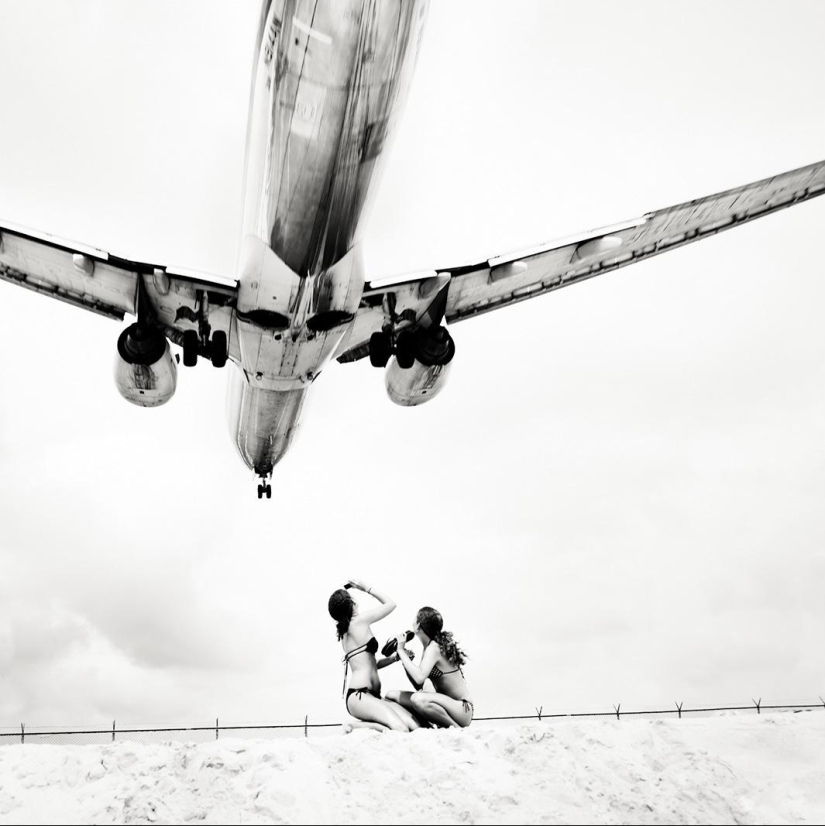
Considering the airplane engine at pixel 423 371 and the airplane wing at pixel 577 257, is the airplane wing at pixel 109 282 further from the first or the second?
the airplane engine at pixel 423 371

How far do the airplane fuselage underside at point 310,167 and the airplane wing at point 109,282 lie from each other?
75 cm

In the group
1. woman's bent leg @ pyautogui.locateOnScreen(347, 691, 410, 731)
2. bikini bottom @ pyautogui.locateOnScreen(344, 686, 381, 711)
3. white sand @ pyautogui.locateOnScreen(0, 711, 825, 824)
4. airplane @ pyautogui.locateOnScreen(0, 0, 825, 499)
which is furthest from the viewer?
airplane @ pyautogui.locateOnScreen(0, 0, 825, 499)

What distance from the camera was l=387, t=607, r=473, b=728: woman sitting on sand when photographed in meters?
9.27

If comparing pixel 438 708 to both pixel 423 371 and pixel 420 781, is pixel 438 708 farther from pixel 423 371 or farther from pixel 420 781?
pixel 423 371

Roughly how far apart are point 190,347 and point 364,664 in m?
8.72

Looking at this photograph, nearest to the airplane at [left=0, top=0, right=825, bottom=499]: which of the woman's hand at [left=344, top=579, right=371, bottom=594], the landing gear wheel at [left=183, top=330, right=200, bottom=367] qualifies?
the landing gear wheel at [left=183, top=330, right=200, bottom=367]

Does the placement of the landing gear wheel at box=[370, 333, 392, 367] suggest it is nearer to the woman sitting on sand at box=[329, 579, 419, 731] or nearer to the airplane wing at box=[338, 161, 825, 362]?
the airplane wing at box=[338, 161, 825, 362]

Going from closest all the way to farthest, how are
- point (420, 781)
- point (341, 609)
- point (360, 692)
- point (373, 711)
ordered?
point (420, 781) → point (373, 711) → point (360, 692) → point (341, 609)

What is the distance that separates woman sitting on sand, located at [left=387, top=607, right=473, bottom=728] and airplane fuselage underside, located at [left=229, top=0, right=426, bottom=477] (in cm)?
658

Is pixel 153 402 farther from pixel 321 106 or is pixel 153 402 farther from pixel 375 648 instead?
pixel 375 648

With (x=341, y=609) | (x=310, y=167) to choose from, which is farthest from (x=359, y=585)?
(x=310, y=167)

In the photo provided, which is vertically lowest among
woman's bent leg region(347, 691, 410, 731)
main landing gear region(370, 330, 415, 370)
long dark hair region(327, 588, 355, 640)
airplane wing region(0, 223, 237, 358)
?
woman's bent leg region(347, 691, 410, 731)

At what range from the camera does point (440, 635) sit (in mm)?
9523

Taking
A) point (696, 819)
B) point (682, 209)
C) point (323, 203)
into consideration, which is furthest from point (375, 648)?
point (682, 209)
